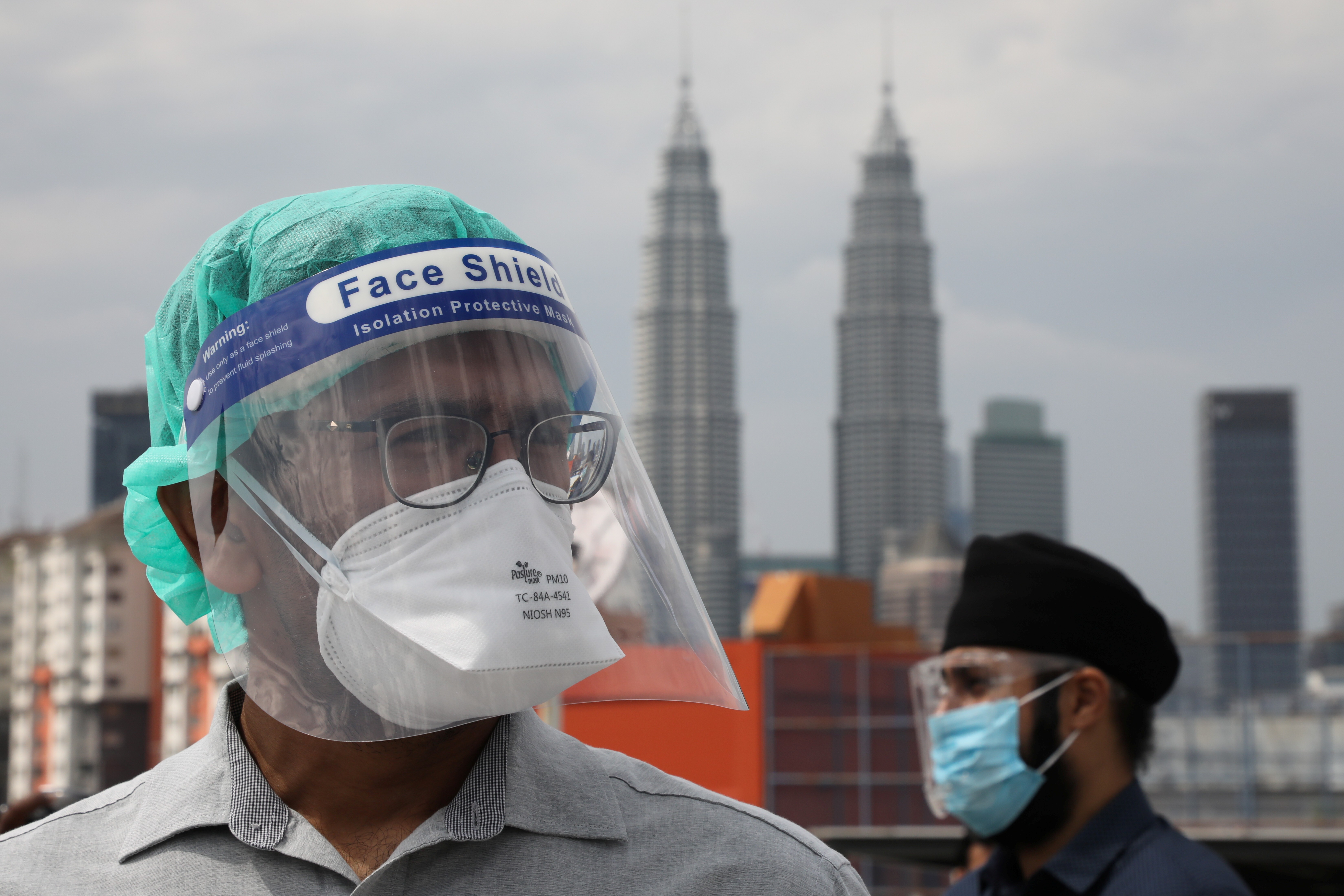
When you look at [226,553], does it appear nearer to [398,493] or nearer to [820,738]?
[398,493]

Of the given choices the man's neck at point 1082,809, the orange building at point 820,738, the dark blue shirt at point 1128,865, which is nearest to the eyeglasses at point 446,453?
the dark blue shirt at point 1128,865

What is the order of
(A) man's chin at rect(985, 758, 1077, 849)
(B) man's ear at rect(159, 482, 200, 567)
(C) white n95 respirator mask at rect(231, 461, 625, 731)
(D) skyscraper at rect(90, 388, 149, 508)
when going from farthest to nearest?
1. (D) skyscraper at rect(90, 388, 149, 508)
2. (A) man's chin at rect(985, 758, 1077, 849)
3. (B) man's ear at rect(159, 482, 200, 567)
4. (C) white n95 respirator mask at rect(231, 461, 625, 731)

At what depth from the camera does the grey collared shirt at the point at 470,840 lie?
1.51 meters

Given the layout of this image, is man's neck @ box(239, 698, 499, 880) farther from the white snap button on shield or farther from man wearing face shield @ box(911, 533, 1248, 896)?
man wearing face shield @ box(911, 533, 1248, 896)

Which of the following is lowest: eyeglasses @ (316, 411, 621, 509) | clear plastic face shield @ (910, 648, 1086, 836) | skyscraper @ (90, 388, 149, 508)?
clear plastic face shield @ (910, 648, 1086, 836)

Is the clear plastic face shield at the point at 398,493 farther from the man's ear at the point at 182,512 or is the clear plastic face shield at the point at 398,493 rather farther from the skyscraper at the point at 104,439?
the skyscraper at the point at 104,439

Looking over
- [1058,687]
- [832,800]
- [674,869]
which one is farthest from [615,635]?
[832,800]

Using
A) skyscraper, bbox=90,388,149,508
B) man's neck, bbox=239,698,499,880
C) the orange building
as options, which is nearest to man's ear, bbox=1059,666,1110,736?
man's neck, bbox=239,698,499,880

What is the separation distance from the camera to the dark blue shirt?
10.0 ft

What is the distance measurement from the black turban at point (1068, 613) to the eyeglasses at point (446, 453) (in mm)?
2405

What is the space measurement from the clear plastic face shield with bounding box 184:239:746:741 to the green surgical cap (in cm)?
3

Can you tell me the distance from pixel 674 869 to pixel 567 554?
1.25 feet

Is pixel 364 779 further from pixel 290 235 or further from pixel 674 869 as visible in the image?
pixel 290 235

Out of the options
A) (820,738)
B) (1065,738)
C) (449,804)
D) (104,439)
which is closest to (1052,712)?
(1065,738)
